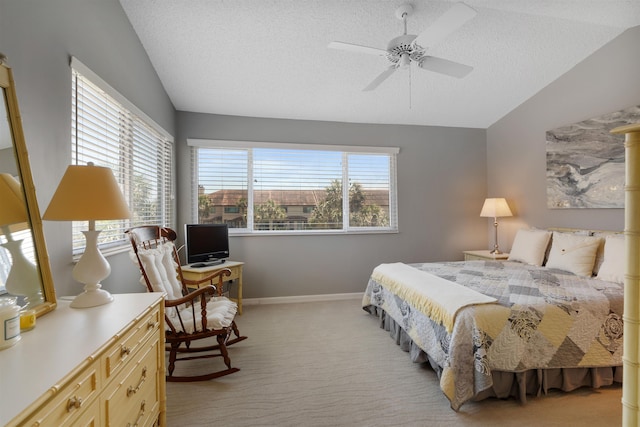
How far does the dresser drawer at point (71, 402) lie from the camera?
2.44 ft

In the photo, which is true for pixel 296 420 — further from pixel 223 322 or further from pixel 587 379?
pixel 587 379

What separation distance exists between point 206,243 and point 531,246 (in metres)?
3.73

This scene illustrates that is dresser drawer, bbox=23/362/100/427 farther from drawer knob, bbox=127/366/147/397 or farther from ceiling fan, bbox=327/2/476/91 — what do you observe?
ceiling fan, bbox=327/2/476/91

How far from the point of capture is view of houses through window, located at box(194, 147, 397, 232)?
12.9 feet

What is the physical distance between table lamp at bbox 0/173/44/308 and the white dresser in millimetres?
130

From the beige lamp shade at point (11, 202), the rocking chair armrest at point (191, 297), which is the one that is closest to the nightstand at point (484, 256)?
the rocking chair armrest at point (191, 297)

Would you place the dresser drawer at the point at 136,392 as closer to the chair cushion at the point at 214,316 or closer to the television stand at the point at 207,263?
the chair cushion at the point at 214,316

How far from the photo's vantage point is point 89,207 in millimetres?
1321

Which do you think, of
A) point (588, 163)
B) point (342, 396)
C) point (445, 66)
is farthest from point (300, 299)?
point (588, 163)

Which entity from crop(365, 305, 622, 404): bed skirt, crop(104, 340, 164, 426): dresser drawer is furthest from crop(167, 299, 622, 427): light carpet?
crop(104, 340, 164, 426): dresser drawer

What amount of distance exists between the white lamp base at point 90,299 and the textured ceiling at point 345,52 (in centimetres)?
225

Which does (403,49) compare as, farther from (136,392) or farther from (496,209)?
(496,209)

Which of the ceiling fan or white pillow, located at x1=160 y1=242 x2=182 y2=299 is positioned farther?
white pillow, located at x1=160 y1=242 x2=182 y2=299

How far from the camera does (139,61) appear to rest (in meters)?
2.70
